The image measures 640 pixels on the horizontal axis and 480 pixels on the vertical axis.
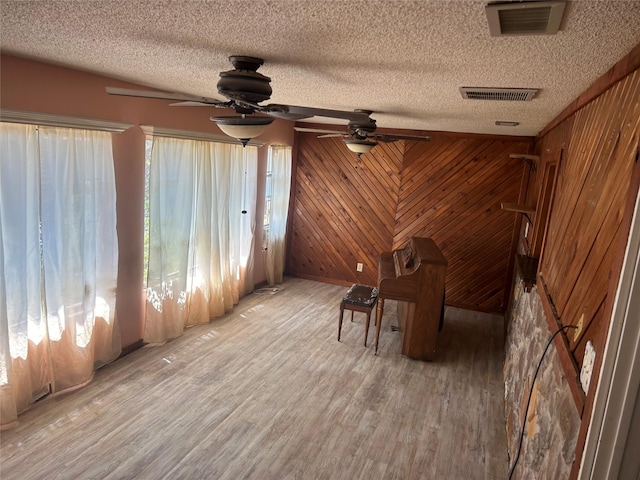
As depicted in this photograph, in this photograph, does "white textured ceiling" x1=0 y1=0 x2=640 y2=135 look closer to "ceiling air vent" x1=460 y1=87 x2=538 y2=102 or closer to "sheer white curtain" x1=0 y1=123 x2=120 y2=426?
"ceiling air vent" x1=460 y1=87 x2=538 y2=102

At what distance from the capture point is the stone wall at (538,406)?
5.25ft

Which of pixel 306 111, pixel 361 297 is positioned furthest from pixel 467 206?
pixel 306 111

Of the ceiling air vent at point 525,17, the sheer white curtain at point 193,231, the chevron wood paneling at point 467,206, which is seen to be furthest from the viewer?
the chevron wood paneling at point 467,206

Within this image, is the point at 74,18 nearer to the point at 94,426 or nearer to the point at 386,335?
the point at 94,426

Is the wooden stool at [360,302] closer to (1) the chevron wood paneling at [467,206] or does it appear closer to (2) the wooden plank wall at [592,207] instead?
(1) the chevron wood paneling at [467,206]

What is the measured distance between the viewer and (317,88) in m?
2.91

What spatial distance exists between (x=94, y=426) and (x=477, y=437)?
9.10ft

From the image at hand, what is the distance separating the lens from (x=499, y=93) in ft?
8.34

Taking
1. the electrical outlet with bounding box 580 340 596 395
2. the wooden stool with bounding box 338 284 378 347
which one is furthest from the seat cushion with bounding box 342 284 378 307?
the electrical outlet with bounding box 580 340 596 395

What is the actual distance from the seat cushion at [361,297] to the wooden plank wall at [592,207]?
2.01m

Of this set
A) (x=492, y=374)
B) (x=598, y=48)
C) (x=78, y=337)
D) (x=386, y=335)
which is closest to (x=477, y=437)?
(x=492, y=374)

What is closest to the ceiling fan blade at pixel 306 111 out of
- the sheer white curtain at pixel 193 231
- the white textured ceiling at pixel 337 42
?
the white textured ceiling at pixel 337 42

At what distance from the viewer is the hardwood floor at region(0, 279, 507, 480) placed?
2.69 m

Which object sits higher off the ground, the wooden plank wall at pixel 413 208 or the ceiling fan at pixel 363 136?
the ceiling fan at pixel 363 136
